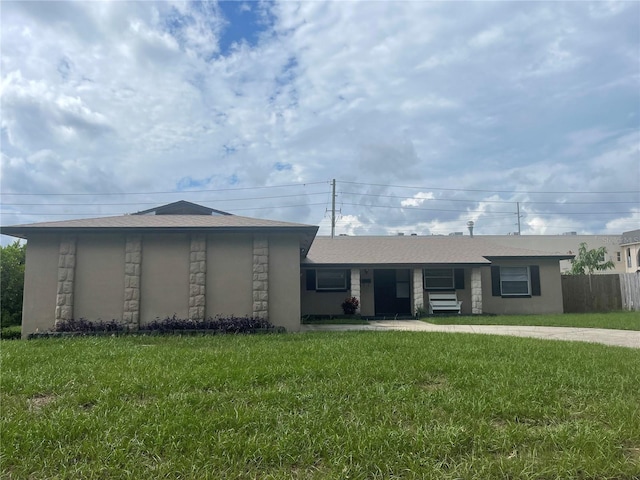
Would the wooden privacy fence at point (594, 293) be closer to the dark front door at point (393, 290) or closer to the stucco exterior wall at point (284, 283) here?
the dark front door at point (393, 290)

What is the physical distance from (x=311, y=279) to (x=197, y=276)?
25.1 ft

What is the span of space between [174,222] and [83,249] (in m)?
Result: 2.33

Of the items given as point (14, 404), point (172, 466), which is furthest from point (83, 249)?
point (172, 466)

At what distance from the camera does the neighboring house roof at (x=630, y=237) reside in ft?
132

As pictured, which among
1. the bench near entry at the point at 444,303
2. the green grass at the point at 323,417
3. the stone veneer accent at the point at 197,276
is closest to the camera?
the green grass at the point at 323,417

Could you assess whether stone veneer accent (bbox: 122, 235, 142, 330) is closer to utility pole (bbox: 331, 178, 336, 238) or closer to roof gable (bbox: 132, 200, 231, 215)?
→ roof gable (bbox: 132, 200, 231, 215)

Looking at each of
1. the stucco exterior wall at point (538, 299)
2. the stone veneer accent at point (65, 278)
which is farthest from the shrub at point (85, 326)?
the stucco exterior wall at point (538, 299)

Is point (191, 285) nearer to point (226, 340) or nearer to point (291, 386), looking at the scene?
point (226, 340)

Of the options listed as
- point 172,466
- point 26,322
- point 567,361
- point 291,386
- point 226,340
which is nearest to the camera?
point 172,466

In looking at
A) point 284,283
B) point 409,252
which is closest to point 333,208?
point 409,252

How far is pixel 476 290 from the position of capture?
18.4 m

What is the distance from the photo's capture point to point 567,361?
660cm

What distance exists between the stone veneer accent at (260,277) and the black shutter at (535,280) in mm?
12635

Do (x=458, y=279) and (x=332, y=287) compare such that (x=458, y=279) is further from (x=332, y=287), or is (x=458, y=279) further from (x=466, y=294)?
(x=332, y=287)
